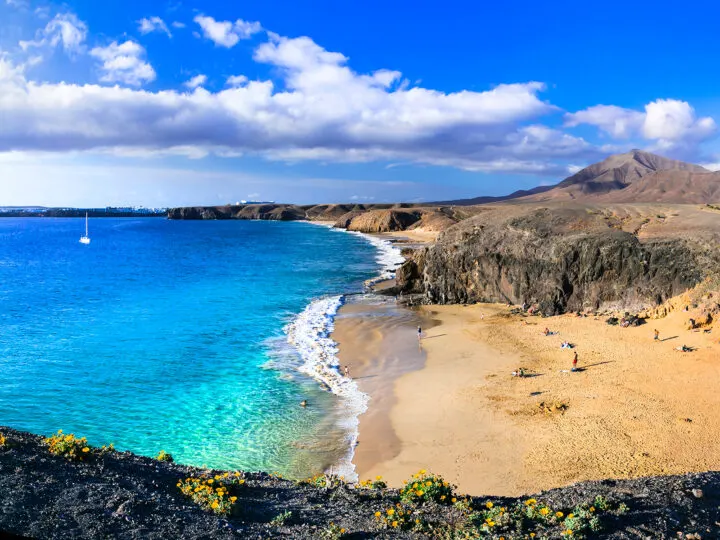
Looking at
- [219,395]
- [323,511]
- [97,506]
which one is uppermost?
[97,506]

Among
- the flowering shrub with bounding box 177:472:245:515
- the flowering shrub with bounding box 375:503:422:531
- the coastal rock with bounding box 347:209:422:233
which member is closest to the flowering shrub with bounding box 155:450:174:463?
the flowering shrub with bounding box 177:472:245:515

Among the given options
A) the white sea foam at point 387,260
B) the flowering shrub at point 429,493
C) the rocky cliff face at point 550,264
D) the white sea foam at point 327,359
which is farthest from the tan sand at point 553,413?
the white sea foam at point 387,260

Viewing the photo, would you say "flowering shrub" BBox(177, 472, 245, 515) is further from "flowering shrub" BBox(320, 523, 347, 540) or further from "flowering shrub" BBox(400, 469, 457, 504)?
"flowering shrub" BBox(400, 469, 457, 504)

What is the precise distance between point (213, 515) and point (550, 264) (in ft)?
110

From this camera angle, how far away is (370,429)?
757 inches

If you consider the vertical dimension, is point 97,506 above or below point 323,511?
above

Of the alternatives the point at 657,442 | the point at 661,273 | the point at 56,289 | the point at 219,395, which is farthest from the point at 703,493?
the point at 56,289

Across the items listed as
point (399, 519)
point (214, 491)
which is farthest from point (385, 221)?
point (399, 519)

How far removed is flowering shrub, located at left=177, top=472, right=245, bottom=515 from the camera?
9.25 meters

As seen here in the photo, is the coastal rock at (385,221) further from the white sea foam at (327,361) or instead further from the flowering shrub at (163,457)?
the flowering shrub at (163,457)

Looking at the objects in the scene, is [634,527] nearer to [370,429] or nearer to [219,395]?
[370,429]

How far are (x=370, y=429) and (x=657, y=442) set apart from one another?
10.0 m

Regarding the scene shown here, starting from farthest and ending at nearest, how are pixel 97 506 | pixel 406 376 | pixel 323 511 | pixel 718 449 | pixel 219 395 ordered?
1. pixel 406 376
2. pixel 219 395
3. pixel 718 449
4. pixel 323 511
5. pixel 97 506

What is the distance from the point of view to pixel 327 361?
2781cm
